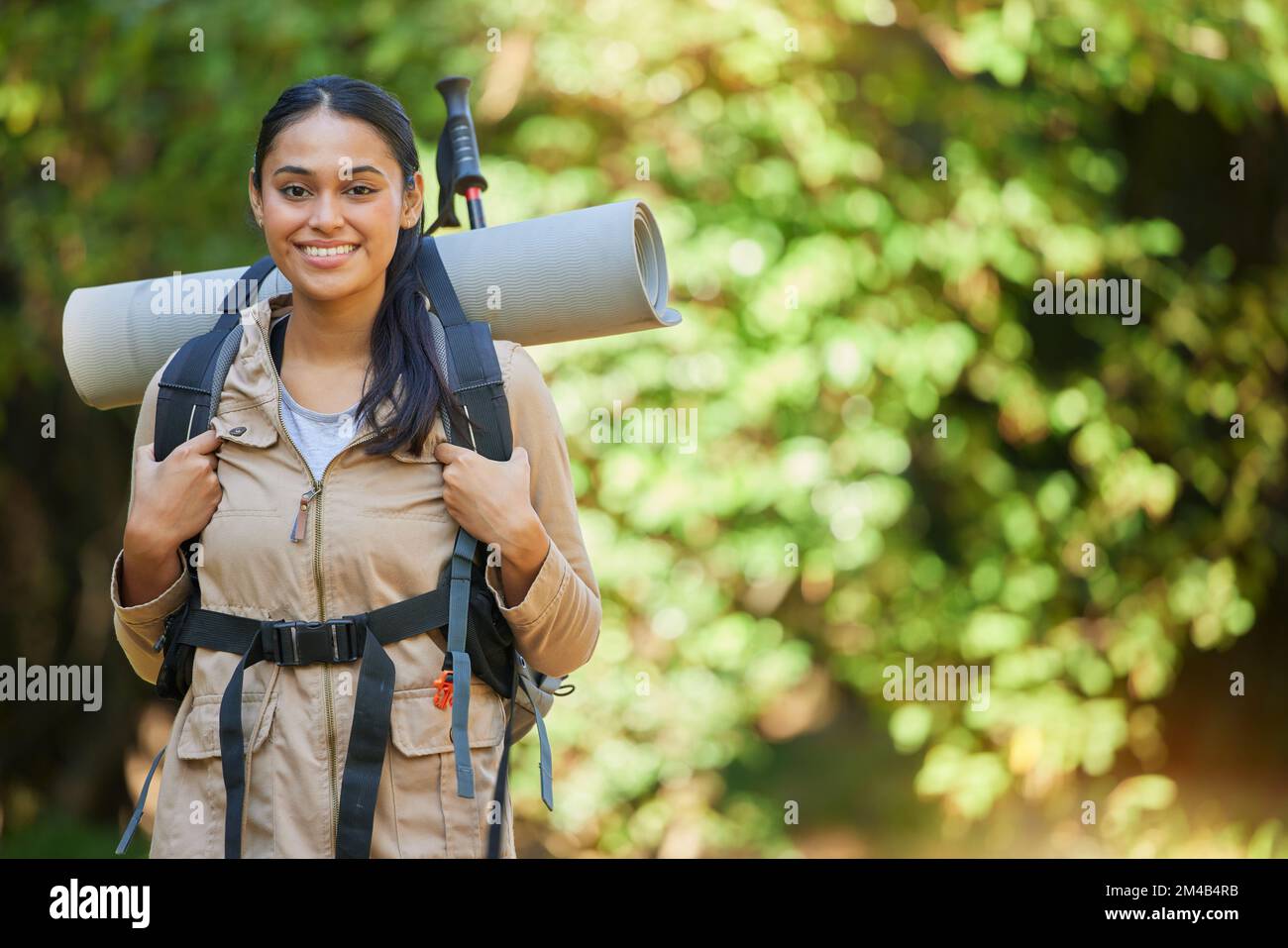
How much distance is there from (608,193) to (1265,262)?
2747 millimetres

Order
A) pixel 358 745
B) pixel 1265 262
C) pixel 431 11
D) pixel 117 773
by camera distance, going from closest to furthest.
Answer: pixel 358 745 → pixel 431 11 → pixel 1265 262 → pixel 117 773

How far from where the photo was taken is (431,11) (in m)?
4.27

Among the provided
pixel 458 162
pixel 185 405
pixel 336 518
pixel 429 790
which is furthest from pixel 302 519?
pixel 458 162

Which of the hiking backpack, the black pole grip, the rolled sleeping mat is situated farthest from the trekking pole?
the hiking backpack

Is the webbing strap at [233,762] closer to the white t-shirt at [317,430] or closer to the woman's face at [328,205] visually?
the white t-shirt at [317,430]

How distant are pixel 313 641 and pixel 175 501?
0.26m

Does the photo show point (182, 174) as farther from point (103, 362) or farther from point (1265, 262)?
point (1265, 262)

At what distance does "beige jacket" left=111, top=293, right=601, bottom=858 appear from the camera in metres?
1.76

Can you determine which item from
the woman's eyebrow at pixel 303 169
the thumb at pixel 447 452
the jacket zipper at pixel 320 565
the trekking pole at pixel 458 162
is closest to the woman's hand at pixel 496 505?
the thumb at pixel 447 452

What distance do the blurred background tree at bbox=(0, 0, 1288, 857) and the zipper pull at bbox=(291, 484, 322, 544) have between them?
260cm

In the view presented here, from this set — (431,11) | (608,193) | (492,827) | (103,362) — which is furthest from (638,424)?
(492,827)

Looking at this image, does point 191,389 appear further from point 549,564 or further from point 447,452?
point 549,564

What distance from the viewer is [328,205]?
6.00ft

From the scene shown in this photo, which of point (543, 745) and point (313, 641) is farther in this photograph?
point (543, 745)
